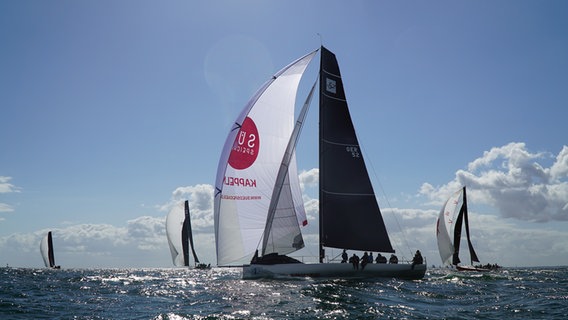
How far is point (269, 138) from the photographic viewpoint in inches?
1176

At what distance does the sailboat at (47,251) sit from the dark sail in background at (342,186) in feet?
237

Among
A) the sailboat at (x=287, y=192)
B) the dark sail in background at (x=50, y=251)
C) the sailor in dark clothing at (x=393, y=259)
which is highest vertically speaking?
the sailboat at (x=287, y=192)

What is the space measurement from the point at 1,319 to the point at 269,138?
17.6m

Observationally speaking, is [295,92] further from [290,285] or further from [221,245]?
[290,285]

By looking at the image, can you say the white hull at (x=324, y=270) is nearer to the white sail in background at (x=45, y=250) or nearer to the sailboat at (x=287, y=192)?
the sailboat at (x=287, y=192)

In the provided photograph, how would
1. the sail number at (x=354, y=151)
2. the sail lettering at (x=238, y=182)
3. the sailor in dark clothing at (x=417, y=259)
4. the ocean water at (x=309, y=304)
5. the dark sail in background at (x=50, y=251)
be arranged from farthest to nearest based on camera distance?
the dark sail in background at (x=50, y=251) < the sail number at (x=354, y=151) < the sailor in dark clothing at (x=417, y=259) < the sail lettering at (x=238, y=182) < the ocean water at (x=309, y=304)

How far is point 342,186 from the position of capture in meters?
30.6

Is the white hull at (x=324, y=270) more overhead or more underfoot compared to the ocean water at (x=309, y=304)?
more overhead

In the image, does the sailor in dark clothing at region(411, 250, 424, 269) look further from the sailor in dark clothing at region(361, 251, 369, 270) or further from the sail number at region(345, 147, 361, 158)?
the sail number at region(345, 147, 361, 158)

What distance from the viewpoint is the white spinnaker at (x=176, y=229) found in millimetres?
74875

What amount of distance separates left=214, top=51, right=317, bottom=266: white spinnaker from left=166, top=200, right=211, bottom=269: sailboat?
47593mm

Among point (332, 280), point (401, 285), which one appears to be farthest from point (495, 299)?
point (332, 280)

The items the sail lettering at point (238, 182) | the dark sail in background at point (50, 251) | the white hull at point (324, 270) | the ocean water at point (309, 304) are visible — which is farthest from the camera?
the dark sail in background at point (50, 251)

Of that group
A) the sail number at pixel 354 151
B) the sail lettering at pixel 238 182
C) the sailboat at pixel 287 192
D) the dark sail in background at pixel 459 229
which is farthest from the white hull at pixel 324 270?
the dark sail in background at pixel 459 229
